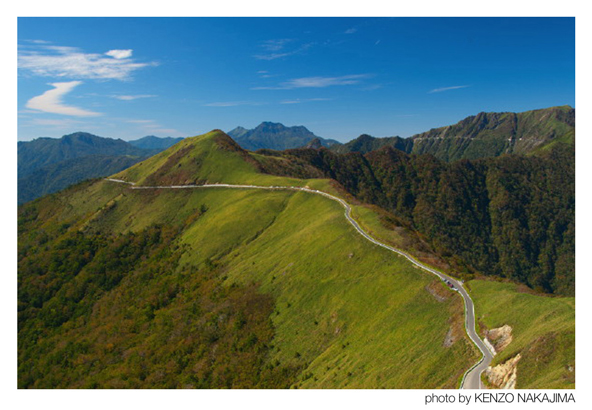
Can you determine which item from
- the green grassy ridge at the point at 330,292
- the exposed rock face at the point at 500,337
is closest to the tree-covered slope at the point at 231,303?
the green grassy ridge at the point at 330,292

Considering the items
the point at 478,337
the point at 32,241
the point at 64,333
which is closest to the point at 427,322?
the point at 478,337

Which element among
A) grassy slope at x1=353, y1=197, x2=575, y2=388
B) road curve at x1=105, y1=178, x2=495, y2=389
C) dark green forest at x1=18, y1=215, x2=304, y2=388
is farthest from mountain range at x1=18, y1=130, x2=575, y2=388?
road curve at x1=105, y1=178, x2=495, y2=389

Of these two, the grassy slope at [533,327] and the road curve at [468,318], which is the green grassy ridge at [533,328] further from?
the road curve at [468,318]

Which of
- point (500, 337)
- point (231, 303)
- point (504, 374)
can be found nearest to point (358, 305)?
point (500, 337)

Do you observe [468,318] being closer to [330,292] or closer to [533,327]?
[533,327]

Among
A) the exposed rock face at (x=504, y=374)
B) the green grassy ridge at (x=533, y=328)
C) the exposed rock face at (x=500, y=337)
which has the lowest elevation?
the exposed rock face at (x=504, y=374)
